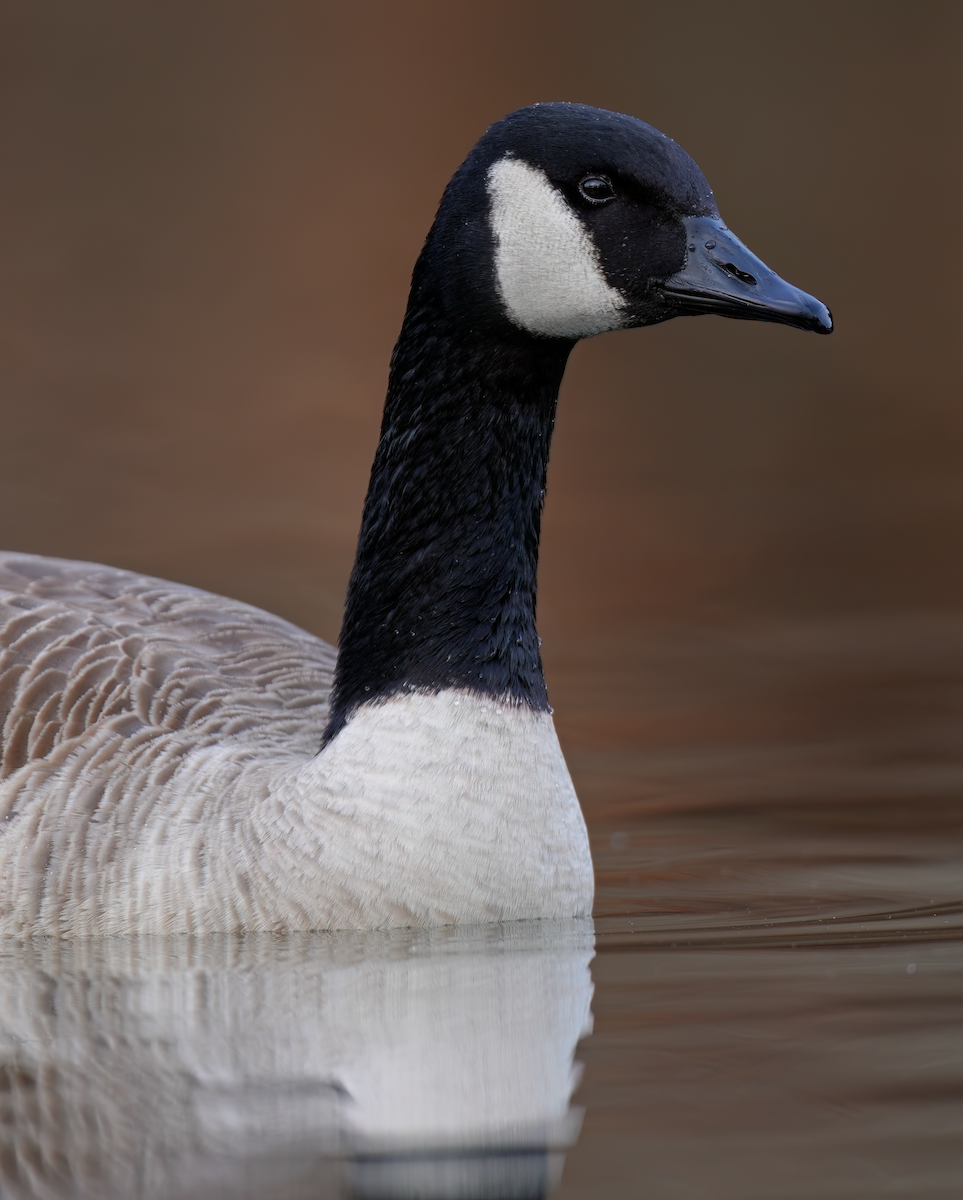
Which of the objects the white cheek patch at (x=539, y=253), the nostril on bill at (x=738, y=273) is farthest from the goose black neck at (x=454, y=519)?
the nostril on bill at (x=738, y=273)

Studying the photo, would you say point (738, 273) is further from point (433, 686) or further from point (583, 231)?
point (433, 686)

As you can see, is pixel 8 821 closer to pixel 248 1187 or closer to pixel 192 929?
pixel 192 929

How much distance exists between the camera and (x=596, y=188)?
18.4 ft

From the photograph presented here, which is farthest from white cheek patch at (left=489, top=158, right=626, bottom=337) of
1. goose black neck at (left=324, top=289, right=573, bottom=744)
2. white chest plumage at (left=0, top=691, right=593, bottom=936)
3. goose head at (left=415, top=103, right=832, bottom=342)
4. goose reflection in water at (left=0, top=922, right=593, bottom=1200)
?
goose reflection in water at (left=0, top=922, right=593, bottom=1200)

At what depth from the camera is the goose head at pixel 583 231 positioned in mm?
5551

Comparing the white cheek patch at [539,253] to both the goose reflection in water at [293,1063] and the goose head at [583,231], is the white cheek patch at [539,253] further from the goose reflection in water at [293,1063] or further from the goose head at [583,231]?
the goose reflection in water at [293,1063]

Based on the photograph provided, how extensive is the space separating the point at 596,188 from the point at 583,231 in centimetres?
12

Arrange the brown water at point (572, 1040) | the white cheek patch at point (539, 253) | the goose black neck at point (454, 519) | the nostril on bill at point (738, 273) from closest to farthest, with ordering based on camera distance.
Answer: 1. the brown water at point (572, 1040)
2. the nostril on bill at point (738, 273)
3. the white cheek patch at point (539, 253)
4. the goose black neck at point (454, 519)

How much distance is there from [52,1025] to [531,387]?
7.37 feet

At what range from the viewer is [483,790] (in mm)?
5559

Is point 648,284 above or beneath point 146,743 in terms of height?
above

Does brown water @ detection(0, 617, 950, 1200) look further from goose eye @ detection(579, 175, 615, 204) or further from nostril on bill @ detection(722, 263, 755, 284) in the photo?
goose eye @ detection(579, 175, 615, 204)

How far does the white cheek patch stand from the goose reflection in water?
1717mm

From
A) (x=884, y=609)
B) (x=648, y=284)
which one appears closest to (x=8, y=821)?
(x=648, y=284)
